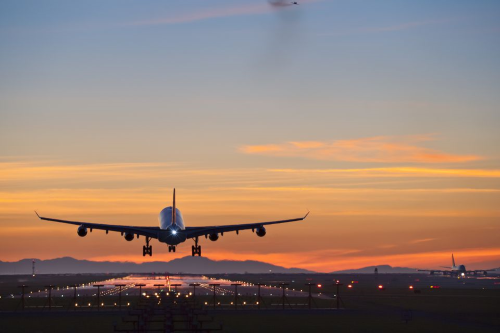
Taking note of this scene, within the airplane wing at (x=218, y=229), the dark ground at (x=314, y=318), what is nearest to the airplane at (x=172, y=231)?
the airplane wing at (x=218, y=229)

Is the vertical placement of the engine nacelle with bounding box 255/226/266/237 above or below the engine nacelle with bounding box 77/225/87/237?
below

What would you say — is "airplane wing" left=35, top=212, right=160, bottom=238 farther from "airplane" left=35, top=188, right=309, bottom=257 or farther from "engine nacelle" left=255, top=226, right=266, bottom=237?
"engine nacelle" left=255, top=226, right=266, bottom=237

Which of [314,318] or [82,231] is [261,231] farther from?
[82,231]

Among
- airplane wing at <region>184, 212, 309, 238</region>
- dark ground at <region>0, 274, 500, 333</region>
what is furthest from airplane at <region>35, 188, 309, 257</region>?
dark ground at <region>0, 274, 500, 333</region>

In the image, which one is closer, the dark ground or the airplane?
the dark ground

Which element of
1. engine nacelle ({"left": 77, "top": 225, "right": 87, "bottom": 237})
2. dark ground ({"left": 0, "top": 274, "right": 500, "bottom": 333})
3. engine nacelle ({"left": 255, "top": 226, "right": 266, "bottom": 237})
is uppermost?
engine nacelle ({"left": 77, "top": 225, "right": 87, "bottom": 237})

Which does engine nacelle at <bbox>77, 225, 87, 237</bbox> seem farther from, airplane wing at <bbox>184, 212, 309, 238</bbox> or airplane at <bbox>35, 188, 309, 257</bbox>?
airplane wing at <bbox>184, 212, 309, 238</bbox>

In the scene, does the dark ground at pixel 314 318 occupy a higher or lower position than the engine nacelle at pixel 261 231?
lower

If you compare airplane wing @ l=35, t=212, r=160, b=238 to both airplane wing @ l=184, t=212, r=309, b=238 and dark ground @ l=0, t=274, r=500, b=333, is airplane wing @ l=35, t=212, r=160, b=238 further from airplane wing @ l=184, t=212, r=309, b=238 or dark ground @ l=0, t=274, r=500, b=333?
dark ground @ l=0, t=274, r=500, b=333

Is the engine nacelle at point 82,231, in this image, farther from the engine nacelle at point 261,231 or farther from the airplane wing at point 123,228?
the engine nacelle at point 261,231

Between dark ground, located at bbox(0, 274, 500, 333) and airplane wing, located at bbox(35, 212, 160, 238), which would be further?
airplane wing, located at bbox(35, 212, 160, 238)

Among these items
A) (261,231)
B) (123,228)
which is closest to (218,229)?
(261,231)

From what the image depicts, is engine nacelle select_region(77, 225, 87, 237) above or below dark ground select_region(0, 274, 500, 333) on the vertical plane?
above

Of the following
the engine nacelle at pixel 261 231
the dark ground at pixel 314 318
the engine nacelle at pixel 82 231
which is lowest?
the dark ground at pixel 314 318
